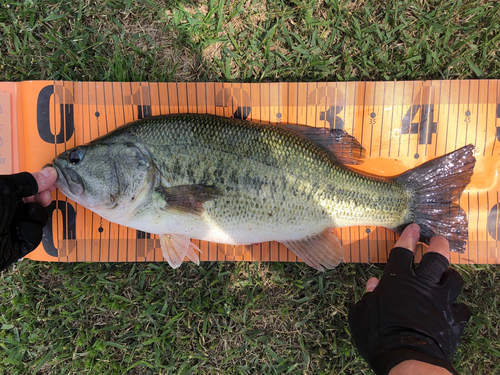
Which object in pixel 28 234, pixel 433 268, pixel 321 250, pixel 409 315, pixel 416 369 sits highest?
pixel 28 234

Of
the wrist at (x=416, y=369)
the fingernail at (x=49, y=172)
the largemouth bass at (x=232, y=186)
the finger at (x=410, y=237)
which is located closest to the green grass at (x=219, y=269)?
the finger at (x=410, y=237)

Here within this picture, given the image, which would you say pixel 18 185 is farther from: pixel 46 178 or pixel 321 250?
pixel 321 250

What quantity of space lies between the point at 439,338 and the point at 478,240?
1148 millimetres

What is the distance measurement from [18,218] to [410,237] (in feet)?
12.0

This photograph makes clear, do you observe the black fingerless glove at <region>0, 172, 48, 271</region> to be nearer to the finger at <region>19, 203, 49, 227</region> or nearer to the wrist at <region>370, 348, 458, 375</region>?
the finger at <region>19, 203, 49, 227</region>

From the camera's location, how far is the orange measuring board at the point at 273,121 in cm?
315

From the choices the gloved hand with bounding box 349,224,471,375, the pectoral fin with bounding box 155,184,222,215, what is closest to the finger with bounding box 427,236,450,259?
the gloved hand with bounding box 349,224,471,375

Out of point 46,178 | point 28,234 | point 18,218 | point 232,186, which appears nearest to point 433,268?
point 232,186

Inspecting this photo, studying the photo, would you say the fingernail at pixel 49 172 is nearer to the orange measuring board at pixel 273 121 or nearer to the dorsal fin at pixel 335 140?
the orange measuring board at pixel 273 121

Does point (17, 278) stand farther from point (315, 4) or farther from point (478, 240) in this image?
point (478, 240)

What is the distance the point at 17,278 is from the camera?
3.21 metres

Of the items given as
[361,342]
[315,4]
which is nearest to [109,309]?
[361,342]

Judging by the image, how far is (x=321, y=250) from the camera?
299 cm

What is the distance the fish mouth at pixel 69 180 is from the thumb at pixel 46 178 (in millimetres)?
107
